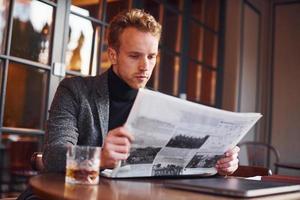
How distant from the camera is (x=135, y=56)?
128cm

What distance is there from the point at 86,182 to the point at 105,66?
2056 millimetres

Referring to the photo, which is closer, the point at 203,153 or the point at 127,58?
the point at 203,153

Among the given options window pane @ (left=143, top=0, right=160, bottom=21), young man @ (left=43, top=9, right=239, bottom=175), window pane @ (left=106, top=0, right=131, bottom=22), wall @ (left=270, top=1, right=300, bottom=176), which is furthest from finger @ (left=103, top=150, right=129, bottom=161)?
wall @ (left=270, top=1, right=300, bottom=176)

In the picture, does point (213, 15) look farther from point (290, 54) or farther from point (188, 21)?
point (290, 54)

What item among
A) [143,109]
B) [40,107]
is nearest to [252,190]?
[143,109]

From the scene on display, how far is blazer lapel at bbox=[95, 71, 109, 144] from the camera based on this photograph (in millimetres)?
1178

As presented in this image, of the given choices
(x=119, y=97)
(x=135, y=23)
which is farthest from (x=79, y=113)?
(x=135, y=23)

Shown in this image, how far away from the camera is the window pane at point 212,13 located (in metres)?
4.19

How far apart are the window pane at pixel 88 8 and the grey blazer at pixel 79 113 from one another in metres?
1.41

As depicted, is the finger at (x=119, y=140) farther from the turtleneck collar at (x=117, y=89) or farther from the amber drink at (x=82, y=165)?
the turtleneck collar at (x=117, y=89)

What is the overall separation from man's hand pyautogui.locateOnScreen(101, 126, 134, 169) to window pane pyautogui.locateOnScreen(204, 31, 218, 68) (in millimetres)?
3334

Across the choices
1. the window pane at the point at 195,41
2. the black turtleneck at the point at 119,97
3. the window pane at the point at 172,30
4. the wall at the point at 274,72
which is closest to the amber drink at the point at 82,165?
the black turtleneck at the point at 119,97

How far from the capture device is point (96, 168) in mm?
836

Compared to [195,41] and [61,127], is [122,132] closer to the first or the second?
[61,127]
